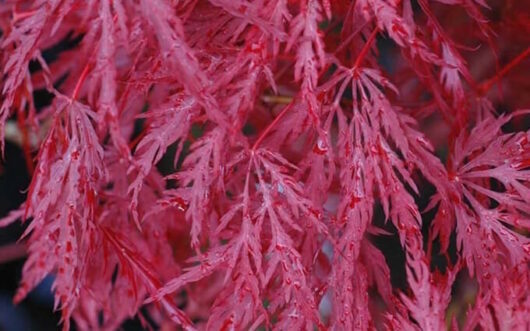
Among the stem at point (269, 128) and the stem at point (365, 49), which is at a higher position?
the stem at point (365, 49)

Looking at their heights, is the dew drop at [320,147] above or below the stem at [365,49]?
below

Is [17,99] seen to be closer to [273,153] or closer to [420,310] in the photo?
[273,153]

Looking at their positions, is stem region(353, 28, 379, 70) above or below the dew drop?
above

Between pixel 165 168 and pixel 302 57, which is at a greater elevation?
pixel 302 57

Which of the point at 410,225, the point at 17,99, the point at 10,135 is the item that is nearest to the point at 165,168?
the point at 10,135

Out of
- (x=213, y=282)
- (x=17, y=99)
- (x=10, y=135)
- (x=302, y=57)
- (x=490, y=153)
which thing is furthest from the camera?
(x=10, y=135)

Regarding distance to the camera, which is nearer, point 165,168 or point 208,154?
point 208,154

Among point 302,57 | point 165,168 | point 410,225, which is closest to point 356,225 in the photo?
point 410,225

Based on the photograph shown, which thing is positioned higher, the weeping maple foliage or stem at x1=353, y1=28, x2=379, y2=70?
stem at x1=353, y1=28, x2=379, y2=70

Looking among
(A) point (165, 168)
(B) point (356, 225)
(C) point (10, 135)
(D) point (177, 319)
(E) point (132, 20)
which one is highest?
(E) point (132, 20)

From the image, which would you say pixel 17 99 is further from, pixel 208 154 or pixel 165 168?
pixel 165 168

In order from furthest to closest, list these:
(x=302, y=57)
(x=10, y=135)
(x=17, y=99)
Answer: (x=10, y=135)
(x=17, y=99)
(x=302, y=57)
